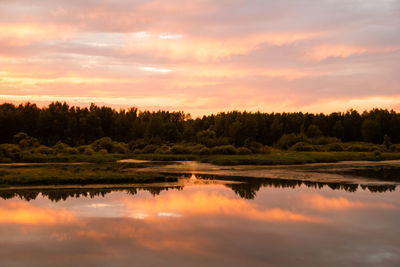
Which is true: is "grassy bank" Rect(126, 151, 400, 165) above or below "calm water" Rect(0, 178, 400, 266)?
above

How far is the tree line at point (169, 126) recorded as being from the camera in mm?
89125

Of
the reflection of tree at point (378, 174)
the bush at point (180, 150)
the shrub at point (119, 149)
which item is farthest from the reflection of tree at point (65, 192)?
the shrub at point (119, 149)

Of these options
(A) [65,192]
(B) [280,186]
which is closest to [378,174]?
(B) [280,186]

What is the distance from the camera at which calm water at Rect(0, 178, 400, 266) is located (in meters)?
13.9

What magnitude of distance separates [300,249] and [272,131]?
3871 inches

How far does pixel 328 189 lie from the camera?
3042 cm

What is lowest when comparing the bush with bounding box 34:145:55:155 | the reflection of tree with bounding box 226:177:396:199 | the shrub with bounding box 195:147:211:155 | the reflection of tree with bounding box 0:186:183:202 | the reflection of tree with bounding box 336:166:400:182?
the reflection of tree with bounding box 0:186:183:202

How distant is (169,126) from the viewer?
107 meters

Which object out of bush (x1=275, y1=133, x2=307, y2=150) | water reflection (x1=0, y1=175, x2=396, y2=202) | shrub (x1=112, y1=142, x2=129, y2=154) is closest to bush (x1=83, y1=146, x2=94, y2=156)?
shrub (x1=112, y1=142, x2=129, y2=154)

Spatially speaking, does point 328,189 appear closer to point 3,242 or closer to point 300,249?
point 300,249

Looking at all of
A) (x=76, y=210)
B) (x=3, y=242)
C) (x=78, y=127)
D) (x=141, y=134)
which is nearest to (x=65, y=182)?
(x=76, y=210)

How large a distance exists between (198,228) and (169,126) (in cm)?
8977

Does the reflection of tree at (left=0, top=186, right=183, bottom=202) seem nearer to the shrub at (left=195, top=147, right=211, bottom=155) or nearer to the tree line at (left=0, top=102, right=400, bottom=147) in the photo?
the shrub at (left=195, top=147, right=211, bottom=155)

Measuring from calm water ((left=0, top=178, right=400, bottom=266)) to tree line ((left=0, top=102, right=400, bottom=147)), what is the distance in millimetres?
56846
